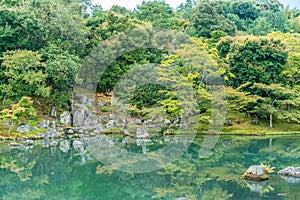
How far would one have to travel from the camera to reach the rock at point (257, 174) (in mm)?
10602

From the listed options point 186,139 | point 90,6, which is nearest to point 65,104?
point 186,139

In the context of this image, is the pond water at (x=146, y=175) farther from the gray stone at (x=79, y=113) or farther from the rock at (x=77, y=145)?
the gray stone at (x=79, y=113)

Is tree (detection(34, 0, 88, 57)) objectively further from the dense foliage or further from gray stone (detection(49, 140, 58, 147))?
gray stone (detection(49, 140, 58, 147))

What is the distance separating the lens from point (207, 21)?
30672mm

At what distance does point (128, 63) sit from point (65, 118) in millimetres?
5840

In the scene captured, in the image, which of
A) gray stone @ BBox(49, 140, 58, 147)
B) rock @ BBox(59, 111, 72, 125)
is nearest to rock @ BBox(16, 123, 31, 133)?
gray stone @ BBox(49, 140, 58, 147)

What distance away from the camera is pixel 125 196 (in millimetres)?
9672

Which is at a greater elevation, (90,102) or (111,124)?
(90,102)

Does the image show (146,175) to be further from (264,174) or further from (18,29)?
(18,29)

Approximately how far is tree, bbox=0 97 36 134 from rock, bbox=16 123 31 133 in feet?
1.11

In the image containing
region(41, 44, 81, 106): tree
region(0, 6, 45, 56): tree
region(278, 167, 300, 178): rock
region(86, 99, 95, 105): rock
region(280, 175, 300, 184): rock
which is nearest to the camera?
region(280, 175, 300, 184): rock

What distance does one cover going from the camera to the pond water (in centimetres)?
971

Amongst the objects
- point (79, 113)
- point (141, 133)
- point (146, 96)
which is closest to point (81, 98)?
point (79, 113)

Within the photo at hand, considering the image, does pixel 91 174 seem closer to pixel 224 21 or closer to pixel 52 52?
pixel 52 52
